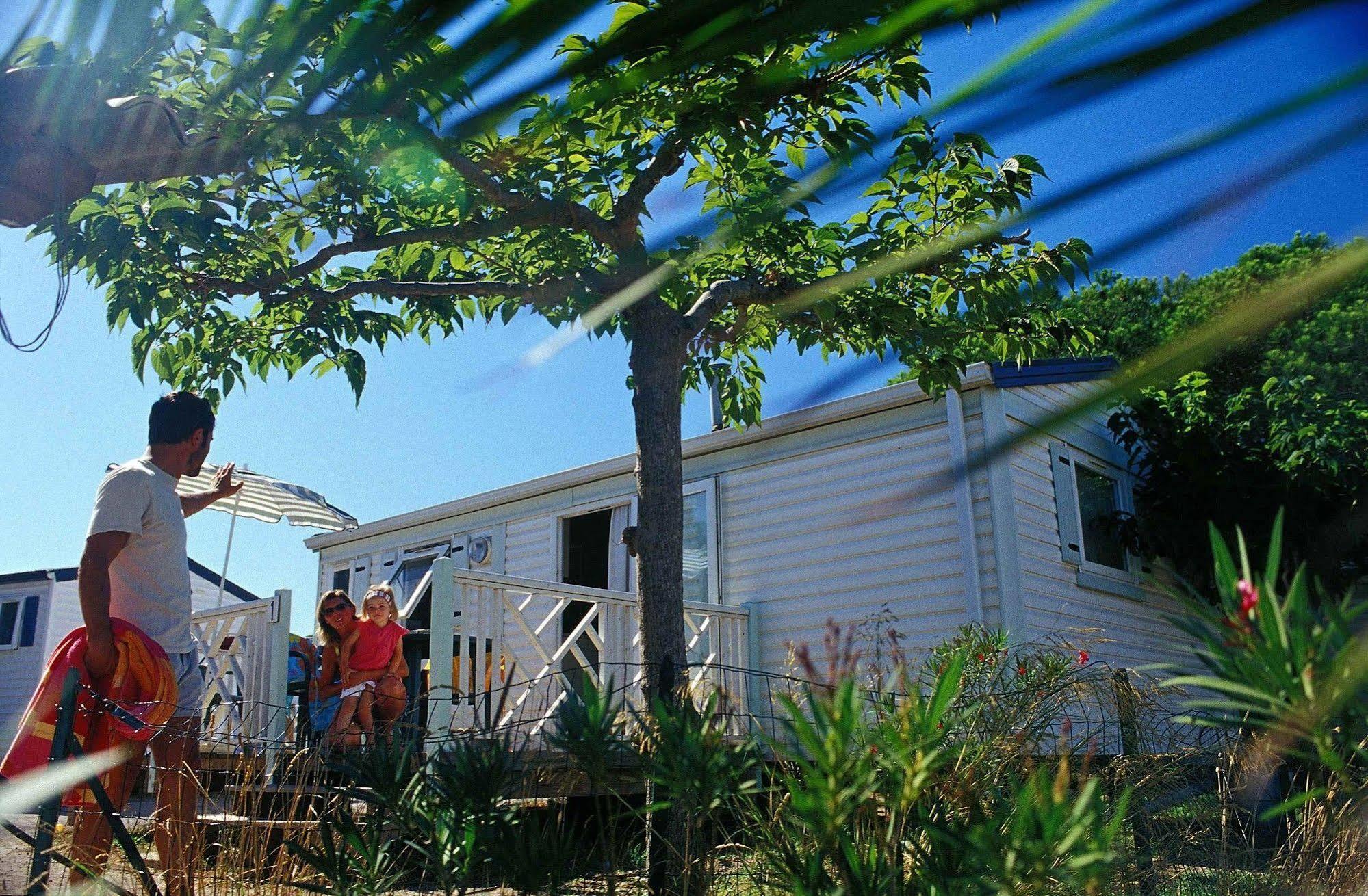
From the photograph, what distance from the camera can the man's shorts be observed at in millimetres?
3348

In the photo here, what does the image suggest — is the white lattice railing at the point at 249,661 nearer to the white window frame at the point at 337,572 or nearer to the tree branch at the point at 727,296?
the tree branch at the point at 727,296

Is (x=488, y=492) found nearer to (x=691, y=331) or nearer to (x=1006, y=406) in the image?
(x=1006, y=406)

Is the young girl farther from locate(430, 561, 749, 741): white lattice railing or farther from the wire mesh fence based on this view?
the wire mesh fence

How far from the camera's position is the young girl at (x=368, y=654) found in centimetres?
610

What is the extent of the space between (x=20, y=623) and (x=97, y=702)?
81.2 feet

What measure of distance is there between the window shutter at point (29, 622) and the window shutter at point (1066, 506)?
75.2ft

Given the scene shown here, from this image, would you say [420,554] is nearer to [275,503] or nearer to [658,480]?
[275,503]

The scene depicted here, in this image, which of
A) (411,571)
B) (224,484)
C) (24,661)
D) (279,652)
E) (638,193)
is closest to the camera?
(224,484)

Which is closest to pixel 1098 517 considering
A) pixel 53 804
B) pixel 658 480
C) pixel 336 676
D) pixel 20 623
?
pixel 658 480

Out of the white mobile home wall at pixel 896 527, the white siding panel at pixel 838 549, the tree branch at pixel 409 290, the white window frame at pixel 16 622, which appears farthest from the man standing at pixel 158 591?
A: the white window frame at pixel 16 622

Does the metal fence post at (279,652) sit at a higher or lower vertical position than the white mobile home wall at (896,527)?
lower

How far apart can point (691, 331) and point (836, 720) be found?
3.75 meters

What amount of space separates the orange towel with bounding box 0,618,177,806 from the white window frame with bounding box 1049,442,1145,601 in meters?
6.97

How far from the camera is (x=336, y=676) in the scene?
6.49 meters
